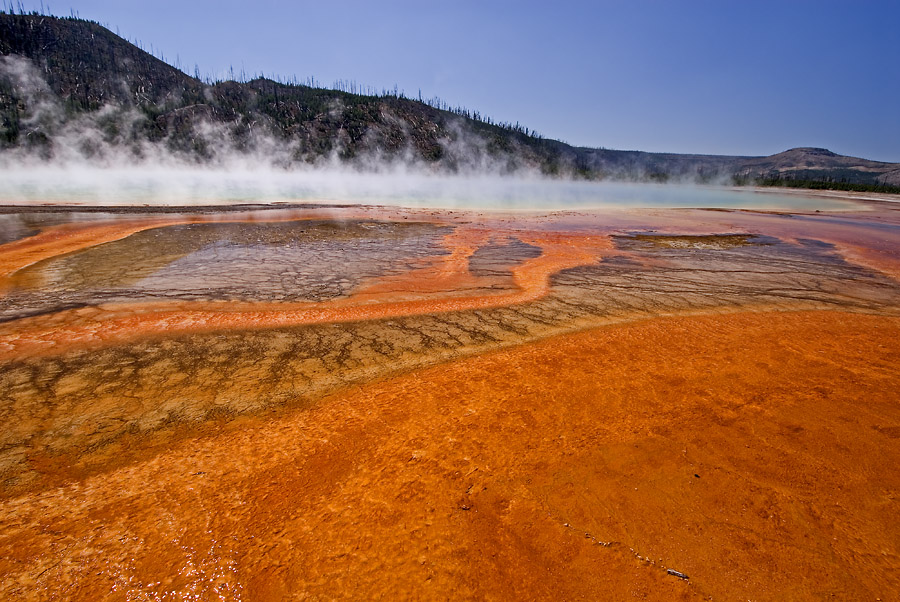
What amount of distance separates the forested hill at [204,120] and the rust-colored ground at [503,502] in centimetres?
6641

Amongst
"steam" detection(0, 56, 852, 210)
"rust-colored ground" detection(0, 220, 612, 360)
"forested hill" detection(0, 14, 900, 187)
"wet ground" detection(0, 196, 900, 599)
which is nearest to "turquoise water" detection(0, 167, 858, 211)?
"steam" detection(0, 56, 852, 210)

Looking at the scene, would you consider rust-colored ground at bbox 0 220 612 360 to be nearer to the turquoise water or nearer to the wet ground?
the wet ground

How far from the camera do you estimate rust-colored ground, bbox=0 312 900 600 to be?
2246 millimetres

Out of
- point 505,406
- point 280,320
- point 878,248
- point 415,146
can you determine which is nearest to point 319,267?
point 280,320

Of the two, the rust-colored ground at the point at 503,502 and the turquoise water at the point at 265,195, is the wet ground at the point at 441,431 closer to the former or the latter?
the rust-colored ground at the point at 503,502

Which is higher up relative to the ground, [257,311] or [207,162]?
[207,162]

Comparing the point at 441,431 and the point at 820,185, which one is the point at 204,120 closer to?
the point at 441,431

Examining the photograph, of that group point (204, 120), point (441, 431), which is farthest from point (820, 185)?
point (204, 120)

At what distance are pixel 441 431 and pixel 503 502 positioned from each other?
0.95m

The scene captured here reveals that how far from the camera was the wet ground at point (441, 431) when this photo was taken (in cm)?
234

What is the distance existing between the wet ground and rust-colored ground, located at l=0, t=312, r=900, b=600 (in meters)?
0.02

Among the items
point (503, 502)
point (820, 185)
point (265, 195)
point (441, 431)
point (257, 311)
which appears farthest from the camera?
point (820, 185)

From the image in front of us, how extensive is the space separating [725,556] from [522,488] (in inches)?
48.6

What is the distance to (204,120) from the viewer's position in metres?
72.3
